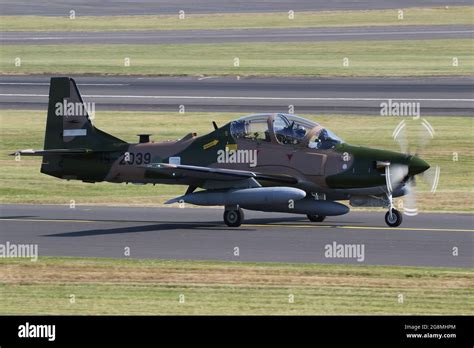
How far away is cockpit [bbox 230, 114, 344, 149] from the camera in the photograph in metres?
24.9

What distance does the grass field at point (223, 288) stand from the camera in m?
17.0

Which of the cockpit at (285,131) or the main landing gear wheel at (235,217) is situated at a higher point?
the cockpit at (285,131)

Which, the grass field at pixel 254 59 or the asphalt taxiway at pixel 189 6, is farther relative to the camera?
the asphalt taxiway at pixel 189 6

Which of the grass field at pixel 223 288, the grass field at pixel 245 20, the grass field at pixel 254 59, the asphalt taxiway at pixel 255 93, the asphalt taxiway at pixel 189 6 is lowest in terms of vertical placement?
the grass field at pixel 223 288

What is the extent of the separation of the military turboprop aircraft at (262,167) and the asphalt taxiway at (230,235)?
652 millimetres

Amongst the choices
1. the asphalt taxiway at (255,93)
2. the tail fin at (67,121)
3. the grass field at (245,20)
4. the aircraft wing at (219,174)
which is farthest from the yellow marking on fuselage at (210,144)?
the grass field at (245,20)

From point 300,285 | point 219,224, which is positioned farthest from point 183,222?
point 300,285

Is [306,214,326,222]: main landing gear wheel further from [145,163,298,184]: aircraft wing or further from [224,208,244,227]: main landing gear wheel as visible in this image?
[224,208,244,227]: main landing gear wheel

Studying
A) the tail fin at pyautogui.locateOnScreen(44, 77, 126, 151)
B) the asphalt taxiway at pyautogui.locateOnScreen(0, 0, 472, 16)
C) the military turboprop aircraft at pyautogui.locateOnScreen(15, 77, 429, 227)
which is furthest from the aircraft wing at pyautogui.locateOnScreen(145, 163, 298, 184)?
the asphalt taxiway at pyautogui.locateOnScreen(0, 0, 472, 16)

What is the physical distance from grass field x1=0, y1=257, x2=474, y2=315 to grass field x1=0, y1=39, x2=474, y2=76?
34.2 m

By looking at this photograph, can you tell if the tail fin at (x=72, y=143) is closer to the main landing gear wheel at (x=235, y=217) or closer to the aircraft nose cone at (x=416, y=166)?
the main landing gear wheel at (x=235, y=217)

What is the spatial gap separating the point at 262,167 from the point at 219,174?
109 centimetres
